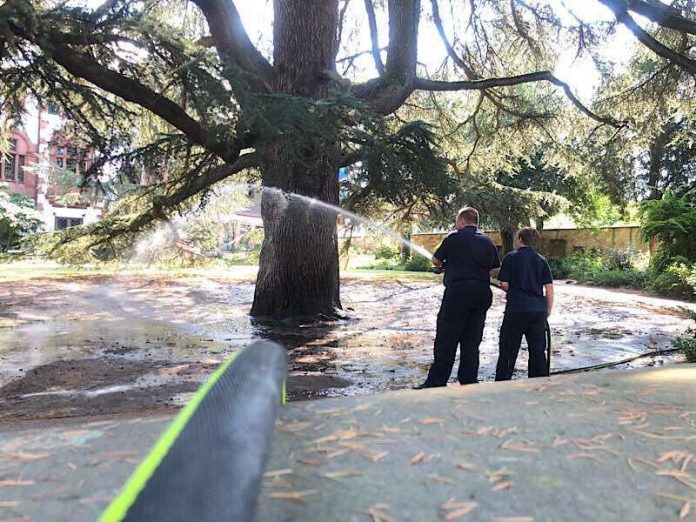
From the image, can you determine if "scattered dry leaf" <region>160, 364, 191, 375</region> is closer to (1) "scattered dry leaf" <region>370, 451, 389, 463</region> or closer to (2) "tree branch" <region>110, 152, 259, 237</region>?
(2) "tree branch" <region>110, 152, 259, 237</region>

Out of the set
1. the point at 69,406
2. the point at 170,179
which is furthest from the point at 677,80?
the point at 69,406

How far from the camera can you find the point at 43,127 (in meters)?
39.4

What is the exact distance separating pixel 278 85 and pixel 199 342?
15.6 ft

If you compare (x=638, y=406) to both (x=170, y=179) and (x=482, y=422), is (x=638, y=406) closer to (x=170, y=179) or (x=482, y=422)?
(x=482, y=422)

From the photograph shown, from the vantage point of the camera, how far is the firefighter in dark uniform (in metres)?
5.61

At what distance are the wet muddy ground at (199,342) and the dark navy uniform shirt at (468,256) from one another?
156 centimetres

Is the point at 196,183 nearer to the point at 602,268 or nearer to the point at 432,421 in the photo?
the point at 432,421

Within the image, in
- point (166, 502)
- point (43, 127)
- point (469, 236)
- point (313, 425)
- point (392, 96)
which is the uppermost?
point (43, 127)

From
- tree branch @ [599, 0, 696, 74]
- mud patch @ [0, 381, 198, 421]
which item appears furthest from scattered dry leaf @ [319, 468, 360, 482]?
tree branch @ [599, 0, 696, 74]

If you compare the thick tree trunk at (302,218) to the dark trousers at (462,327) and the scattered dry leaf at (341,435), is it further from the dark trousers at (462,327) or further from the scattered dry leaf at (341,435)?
the scattered dry leaf at (341,435)

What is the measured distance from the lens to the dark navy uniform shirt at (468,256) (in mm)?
5629

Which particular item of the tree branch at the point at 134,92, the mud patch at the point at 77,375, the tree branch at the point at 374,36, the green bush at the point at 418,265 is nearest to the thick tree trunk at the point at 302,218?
the tree branch at the point at 374,36

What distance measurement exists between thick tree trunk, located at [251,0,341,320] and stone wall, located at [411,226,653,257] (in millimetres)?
19150

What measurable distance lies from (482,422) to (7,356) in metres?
7.01
